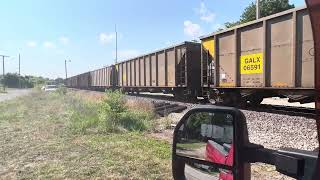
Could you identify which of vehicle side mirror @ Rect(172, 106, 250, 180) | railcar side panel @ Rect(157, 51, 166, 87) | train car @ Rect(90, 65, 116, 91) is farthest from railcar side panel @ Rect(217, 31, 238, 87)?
train car @ Rect(90, 65, 116, 91)

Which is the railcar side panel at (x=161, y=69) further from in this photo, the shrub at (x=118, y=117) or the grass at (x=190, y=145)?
the grass at (x=190, y=145)

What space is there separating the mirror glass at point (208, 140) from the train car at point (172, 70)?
19.5m

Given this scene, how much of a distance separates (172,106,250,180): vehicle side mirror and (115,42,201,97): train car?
19.5 meters

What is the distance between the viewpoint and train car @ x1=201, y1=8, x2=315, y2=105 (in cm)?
1233

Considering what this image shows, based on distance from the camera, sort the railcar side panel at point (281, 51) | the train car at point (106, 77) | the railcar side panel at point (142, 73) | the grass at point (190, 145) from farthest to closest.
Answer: the train car at point (106, 77) → the railcar side panel at point (142, 73) → the railcar side panel at point (281, 51) → the grass at point (190, 145)

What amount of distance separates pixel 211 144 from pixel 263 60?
12.2m

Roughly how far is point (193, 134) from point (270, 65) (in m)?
11.9

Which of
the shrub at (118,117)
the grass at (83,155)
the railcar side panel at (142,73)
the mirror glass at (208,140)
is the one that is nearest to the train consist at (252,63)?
the grass at (83,155)

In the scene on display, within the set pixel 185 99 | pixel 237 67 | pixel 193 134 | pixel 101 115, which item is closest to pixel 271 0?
pixel 185 99

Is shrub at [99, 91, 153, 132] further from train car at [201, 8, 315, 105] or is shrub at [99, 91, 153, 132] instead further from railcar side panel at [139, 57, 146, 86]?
railcar side panel at [139, 57, 146, 86]

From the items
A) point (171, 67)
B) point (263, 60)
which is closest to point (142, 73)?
point (171, 67)

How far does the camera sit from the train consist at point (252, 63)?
12.4 m

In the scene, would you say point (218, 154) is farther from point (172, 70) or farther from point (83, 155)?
point (172, 70)

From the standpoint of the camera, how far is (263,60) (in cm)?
1414
